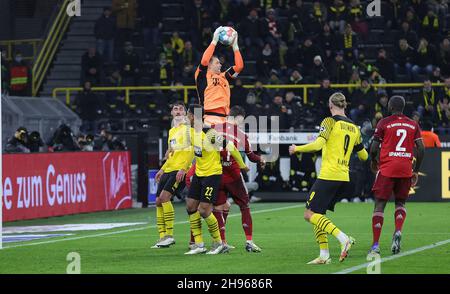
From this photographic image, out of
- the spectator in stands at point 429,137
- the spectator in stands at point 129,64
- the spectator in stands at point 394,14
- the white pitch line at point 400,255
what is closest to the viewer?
the white pitch line at point 400,255

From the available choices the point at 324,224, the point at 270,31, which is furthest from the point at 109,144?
the point at 324,224

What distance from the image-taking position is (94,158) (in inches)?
1073

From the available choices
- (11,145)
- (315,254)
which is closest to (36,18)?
(11,145)

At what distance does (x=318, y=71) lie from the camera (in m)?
33.4

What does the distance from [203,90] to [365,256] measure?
4381 mm

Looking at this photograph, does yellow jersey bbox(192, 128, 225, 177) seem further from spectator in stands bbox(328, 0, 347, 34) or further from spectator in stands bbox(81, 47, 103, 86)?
spectator in stands bbox(81, 47, 103, 86)

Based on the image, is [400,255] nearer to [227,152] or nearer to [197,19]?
[227,152]

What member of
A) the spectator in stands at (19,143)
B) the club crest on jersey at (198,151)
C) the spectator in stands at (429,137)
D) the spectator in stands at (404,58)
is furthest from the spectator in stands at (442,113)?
the club crest on jersey at (198,151)

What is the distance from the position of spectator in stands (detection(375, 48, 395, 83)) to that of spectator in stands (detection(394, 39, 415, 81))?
21cm

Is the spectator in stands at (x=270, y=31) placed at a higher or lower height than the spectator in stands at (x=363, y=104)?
higher

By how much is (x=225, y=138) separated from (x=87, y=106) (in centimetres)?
1760

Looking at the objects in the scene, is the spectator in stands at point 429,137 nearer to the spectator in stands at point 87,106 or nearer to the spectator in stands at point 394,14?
the spectator in stands at point 394,14

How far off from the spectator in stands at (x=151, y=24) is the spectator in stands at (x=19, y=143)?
11034mm

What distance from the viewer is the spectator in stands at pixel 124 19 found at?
37188 mm
